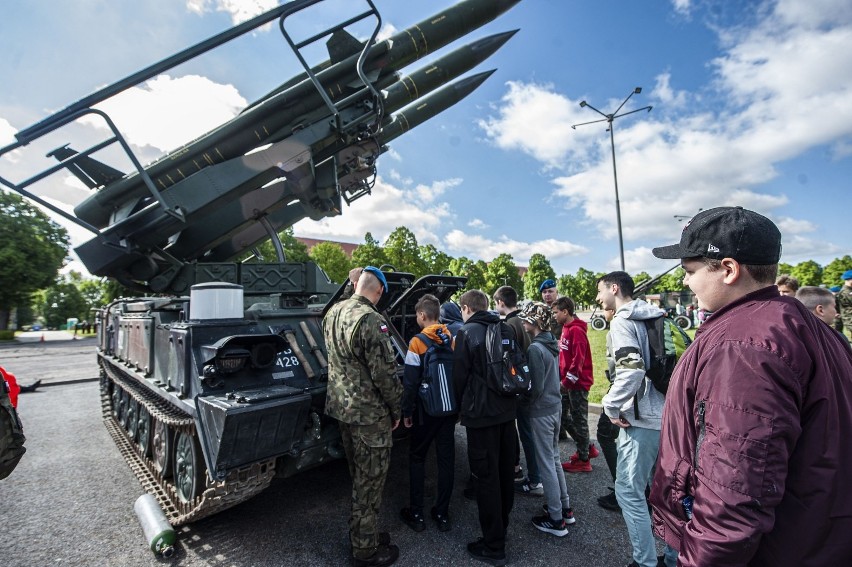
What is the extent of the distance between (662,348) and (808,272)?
222ft

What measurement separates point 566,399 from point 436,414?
212 cm

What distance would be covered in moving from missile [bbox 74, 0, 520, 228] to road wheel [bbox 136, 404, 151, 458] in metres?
2.87

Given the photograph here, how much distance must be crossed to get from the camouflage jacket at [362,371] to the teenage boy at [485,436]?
0.48 m

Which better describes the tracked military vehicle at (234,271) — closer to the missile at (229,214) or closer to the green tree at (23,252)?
the missile at (229,214)

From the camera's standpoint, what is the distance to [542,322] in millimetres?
3703

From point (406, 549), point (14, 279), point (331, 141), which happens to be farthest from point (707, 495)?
point (14, 279)

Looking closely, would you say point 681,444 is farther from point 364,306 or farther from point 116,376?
point 116,376

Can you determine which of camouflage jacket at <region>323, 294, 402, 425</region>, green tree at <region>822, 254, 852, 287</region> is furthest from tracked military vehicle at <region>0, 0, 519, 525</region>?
green tree at <region>822, 254, 852, 287</region>

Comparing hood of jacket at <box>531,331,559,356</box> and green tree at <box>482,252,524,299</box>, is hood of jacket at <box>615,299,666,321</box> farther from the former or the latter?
green tree at <box>482,252,524,299</box>

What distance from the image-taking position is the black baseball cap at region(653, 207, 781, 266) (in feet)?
4.08

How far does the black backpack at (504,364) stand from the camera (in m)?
2.87

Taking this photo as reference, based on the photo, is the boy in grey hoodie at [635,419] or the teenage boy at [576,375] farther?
the teenage boy at [576,375]

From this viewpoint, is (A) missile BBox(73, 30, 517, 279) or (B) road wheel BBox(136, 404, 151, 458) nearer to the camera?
(B) road wheel BBox(136, 404, 151, 458)

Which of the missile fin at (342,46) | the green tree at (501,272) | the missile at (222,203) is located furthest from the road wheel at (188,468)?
Result: the green tree at (501,272)
